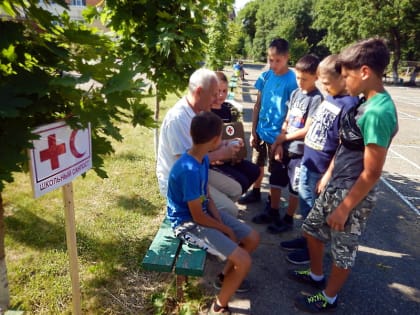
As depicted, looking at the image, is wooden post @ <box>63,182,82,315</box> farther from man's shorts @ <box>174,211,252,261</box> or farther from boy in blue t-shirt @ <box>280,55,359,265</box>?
boy in blue t-shirt @ <box>280,55,359,265</box>

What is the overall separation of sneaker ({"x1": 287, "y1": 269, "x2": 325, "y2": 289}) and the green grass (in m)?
0.94

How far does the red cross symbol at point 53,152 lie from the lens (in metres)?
1.68

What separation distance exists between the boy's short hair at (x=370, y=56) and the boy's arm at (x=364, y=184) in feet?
1.71

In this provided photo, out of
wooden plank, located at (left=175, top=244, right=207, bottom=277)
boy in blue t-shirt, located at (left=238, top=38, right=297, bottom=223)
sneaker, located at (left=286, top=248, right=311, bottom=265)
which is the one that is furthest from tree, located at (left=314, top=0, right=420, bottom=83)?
wooden plank, located at (left=175, top=244, right=207, bottom=277)

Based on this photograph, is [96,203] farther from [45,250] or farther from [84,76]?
[84,76]

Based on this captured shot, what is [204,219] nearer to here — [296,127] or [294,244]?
[294,244]

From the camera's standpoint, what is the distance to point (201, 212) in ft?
8.12

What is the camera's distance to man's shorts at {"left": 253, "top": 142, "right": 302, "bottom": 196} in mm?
3540

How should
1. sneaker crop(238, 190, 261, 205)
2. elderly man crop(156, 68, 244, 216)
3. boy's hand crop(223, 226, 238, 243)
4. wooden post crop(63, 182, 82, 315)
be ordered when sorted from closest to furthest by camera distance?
wooden post crop(63, 182, 82, 315) → boy's hand crop(223, 226, 238, 243) → elderly man crop(156, 68, 244, 216) → sneaker crop(238, 190, 261, 205)

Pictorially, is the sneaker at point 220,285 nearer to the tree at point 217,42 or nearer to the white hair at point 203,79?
the white hair at point 203,79

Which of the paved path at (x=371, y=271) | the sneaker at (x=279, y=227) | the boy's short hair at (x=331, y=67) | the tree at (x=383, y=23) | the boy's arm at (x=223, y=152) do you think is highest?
the tree at (x=383, y=23)

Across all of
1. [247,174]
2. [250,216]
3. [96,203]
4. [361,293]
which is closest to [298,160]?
[247,174]

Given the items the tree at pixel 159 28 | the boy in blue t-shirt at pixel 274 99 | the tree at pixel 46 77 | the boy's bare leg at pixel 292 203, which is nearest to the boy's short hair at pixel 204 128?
the tree at pixel 159 28

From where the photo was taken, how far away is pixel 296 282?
3082 millimetres
